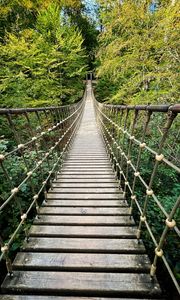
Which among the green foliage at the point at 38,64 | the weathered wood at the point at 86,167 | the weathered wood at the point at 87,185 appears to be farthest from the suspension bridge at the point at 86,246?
the green foliage at the point at 38,64

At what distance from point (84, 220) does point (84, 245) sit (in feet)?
1.19

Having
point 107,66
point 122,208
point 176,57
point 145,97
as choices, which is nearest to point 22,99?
point 107,66

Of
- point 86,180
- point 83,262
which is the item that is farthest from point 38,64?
point 83,262

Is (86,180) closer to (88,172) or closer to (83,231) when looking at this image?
(88,172)

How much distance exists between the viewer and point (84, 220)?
80.3 inches

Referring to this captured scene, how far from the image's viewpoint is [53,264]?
150 centimetres

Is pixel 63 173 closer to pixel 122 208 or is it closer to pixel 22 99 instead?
pixel 122 208

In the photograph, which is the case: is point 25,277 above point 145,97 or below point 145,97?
below

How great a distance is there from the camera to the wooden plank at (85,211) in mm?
2150

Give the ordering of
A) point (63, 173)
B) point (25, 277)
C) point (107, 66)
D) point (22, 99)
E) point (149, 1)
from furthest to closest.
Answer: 1. point (22, 99)
2. point (107, 66)
3. point (149, 1)
4. point (63, 173)
5. point (25, 277)

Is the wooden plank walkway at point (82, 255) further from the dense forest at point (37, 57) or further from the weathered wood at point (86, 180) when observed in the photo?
the dense forest at point (37, 57)

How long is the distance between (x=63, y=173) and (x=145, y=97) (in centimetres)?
332

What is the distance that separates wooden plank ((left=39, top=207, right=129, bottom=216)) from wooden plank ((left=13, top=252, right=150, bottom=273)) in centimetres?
57

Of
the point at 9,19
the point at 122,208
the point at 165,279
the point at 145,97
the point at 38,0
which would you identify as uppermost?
the point at 38,0
